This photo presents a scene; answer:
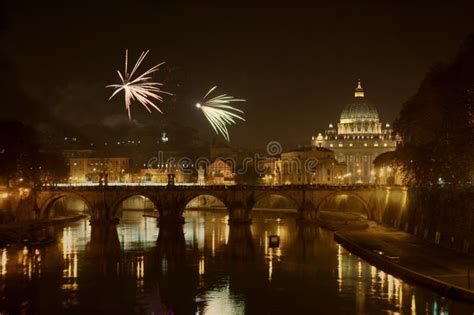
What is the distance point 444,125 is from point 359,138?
132484 millimetres

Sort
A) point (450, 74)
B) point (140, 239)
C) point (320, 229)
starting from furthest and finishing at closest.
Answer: point (320, 229) → point (140, 239) → point (450, 74)

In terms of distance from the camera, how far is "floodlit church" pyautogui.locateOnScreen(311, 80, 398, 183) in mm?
185738

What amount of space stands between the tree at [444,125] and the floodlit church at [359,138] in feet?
379

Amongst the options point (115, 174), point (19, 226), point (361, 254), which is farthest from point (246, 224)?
point (115, 174)

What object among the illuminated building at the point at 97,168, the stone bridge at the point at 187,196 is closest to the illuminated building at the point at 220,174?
the illuminated building at the point at 97,168

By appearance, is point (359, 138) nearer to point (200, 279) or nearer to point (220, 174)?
point (220, 174)

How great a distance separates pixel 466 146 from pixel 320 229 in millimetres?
33811

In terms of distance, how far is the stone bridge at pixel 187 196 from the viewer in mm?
94000

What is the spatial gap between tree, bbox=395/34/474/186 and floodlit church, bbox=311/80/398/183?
379ft

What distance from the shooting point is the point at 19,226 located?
3137 inches

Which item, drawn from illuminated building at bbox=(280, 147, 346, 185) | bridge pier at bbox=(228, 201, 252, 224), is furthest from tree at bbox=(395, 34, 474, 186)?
illuminated building at bbox=(280, 147, 346, 185)

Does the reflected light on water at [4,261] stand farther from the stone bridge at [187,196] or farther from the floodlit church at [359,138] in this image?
the floodlit church at [359,138]

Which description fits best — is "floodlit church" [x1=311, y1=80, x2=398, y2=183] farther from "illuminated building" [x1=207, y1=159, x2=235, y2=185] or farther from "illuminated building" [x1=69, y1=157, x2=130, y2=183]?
"illuminated building" [x1=69, y1=157, x2=130, y2=183]

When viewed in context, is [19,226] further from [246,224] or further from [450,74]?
[450,74]
